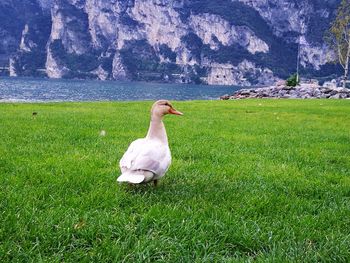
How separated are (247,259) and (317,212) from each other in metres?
1.82

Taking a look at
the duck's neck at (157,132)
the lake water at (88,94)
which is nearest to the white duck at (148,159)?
the duck's neck at (157,132)

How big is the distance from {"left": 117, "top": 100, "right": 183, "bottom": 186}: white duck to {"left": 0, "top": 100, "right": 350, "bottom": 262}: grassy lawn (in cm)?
30

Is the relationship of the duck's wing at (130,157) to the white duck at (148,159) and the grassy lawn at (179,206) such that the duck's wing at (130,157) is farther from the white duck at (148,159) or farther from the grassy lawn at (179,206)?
the grassy lawn at (179,206)

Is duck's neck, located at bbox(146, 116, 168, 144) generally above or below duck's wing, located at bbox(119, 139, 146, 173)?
above

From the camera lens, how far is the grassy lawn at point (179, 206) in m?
3.75

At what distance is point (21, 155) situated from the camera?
24.0 feet

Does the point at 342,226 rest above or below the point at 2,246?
below

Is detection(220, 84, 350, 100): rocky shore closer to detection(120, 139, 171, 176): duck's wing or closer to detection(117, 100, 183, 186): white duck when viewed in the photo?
detection(117, 100, 183, 186): white duck

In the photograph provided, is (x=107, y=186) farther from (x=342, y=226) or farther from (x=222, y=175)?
(x=342, y=226)

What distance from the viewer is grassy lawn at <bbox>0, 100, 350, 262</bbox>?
148 inches

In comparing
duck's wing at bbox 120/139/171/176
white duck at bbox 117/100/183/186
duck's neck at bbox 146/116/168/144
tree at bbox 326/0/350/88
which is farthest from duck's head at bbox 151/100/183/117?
tree at bbox 326/0/350/88

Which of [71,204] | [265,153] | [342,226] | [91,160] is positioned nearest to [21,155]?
[91,160]

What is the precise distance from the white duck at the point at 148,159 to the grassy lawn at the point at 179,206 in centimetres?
30

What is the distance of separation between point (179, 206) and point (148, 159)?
0.65 metres
